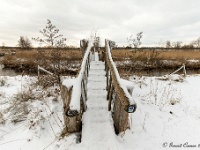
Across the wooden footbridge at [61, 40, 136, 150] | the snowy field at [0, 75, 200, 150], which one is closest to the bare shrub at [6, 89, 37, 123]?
the snowy field at [0, 75, 200, 150]

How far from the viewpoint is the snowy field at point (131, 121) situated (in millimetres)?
3973

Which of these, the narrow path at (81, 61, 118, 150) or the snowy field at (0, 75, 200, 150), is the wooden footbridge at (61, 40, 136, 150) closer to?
the narrow path at (81, 61, 118, 150)

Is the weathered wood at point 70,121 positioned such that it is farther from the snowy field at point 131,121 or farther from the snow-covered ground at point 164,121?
the snow-covered ground at point 164,121

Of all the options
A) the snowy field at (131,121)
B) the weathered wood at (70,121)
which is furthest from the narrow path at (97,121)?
the snowy field at (131,121)

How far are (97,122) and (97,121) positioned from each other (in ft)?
0.10

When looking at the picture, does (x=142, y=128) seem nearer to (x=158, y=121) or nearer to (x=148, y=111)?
(x=158, y=121)

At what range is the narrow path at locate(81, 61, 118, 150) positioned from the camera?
351cm

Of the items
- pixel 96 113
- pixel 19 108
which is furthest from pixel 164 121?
pixel 19 108

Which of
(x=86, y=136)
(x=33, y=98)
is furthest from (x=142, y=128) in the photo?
(x=33, y=98)

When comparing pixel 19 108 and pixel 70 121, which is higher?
pixel 70 121

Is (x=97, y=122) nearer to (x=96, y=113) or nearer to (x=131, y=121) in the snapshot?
(x=96, y=113)

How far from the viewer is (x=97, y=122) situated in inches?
163

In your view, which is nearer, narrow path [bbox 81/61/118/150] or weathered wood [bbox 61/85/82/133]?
narrow path [bbox 81/61/118/150]

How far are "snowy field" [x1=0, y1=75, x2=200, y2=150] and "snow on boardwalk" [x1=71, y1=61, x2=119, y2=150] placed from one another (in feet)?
0.89
